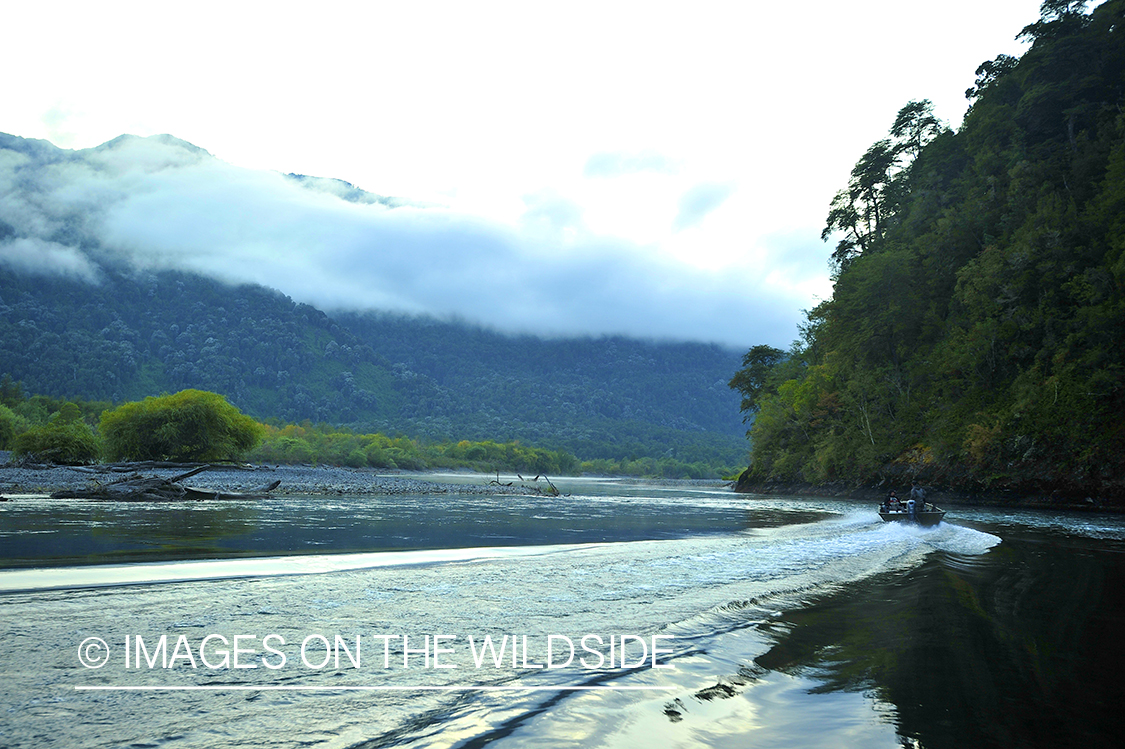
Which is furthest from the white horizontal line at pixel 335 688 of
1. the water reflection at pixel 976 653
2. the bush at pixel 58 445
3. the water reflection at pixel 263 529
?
the bush at pixel 58 445

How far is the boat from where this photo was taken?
26.4 meters

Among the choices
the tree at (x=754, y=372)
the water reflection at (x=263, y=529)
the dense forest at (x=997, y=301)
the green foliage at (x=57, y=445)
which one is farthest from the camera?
the tree at (x=754, y=372)

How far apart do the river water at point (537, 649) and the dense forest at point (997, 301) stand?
3175 cm

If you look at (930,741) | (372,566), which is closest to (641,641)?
(930,741)

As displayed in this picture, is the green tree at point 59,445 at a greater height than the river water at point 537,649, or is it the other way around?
the green tree at point 59,445

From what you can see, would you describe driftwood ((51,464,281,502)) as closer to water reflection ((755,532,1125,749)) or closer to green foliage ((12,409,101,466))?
green foliage ((12,409,101,466))

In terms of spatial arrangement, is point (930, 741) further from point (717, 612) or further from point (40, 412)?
point (40, 412)

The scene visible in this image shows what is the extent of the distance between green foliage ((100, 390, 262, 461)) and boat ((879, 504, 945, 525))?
56294 millimetres

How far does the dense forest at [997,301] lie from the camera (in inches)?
1554

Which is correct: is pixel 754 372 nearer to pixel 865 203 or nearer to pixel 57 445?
pixel 865 203

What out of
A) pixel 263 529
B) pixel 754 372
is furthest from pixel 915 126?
pixel 263 529

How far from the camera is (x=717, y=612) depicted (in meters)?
9.30

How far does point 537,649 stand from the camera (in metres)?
6.93

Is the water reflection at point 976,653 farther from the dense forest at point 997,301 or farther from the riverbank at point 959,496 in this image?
the dense forest at point 997,301
